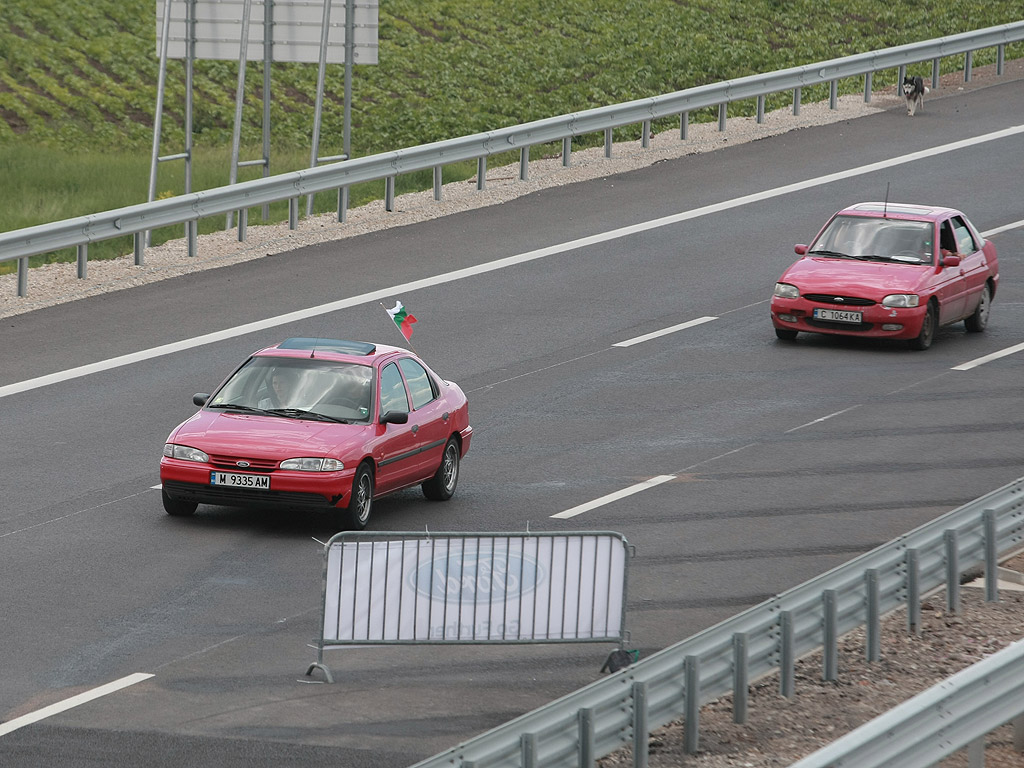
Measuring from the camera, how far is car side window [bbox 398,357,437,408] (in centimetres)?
1620

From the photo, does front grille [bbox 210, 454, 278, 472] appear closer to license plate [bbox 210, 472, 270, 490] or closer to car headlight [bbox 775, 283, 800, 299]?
license plate [bbox 210, 472, 270, 490]

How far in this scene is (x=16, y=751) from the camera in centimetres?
984

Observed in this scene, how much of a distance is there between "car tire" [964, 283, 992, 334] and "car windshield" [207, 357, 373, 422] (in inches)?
401

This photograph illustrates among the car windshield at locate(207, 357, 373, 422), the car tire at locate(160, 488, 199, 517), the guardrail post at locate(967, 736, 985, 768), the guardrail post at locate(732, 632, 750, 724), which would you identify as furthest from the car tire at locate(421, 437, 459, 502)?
the guardrail post at locate(967, 736, 985, 768)

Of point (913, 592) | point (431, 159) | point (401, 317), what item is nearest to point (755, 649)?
point (913, 592)

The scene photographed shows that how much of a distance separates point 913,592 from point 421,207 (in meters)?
18.1

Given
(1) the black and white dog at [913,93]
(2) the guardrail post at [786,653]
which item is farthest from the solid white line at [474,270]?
(2) the guardrail post at [786,653]

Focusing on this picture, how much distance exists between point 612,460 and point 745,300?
749 cm

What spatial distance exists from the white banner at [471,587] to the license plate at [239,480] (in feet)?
10.4

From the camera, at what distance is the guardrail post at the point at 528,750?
8.47 meters

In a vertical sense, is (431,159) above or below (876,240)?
below

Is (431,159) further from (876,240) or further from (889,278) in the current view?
(889,278)

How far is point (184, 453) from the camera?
1463 centimetres

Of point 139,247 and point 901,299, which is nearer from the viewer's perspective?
point 901,299
